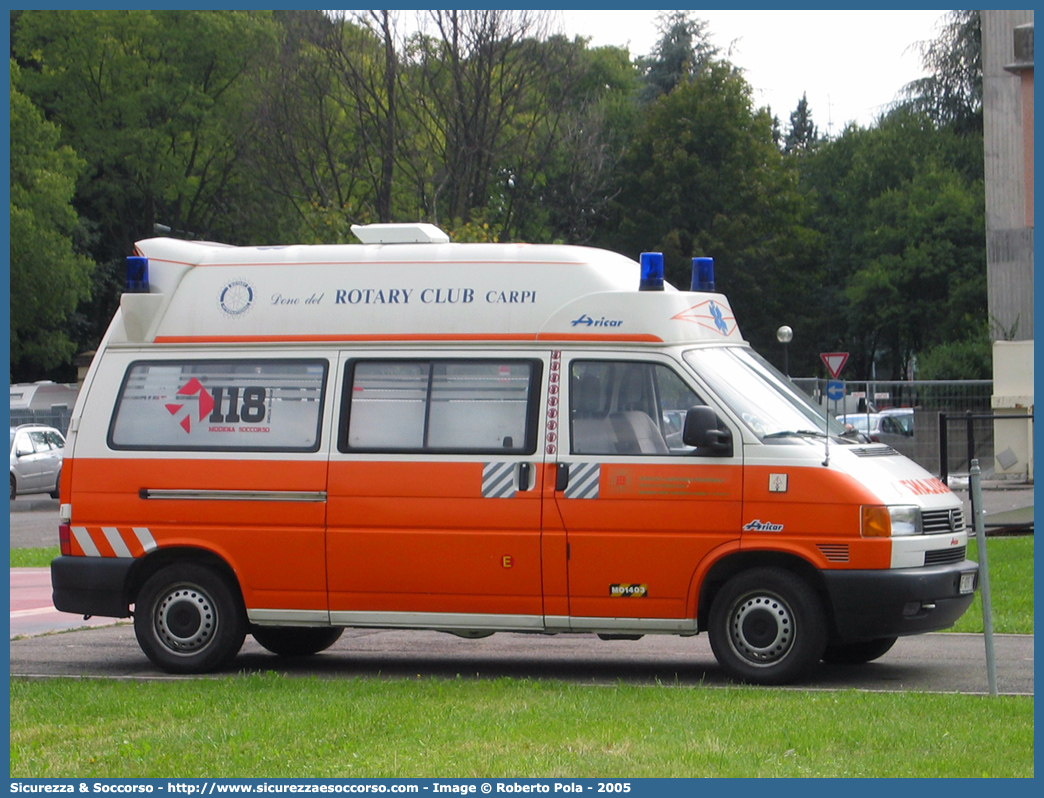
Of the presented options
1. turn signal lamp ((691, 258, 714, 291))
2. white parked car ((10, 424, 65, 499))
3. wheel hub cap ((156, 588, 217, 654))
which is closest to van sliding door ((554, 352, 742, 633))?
turn signal lamp ((691, 258, 714, 291))

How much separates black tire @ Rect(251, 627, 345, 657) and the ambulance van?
0.61 metres

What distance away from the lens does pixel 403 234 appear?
10.3m

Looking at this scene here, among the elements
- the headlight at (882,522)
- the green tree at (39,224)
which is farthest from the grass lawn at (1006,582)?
the green tree at (39,224)

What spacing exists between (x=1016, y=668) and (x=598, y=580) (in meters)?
2.89

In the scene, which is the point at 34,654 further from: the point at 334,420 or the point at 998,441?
the point at 998,441

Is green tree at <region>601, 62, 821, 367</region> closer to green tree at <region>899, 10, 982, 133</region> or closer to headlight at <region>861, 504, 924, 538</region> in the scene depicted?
green tree at <region>899, 10, 982, 133</region>

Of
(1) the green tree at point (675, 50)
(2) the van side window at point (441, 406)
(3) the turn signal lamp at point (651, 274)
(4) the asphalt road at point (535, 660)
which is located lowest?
(4) the asphalt road at point (535, 660)

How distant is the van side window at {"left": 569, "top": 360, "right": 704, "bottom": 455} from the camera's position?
30.8 ft

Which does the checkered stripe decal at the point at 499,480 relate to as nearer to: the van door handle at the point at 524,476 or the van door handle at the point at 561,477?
the van door handle at the point at 524,476

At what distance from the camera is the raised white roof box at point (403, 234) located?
33.6ft

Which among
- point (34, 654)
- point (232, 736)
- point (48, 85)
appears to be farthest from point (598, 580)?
point (48, 85)

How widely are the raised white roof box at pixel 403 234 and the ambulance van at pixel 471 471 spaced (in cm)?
2

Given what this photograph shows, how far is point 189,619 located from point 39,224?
4135cm

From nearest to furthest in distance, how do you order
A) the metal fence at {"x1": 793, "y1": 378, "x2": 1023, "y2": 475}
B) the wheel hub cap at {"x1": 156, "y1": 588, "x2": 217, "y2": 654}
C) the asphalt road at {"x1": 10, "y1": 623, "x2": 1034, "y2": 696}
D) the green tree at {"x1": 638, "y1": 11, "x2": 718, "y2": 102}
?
the asphalt road at {"x1": 10, "y1": 623, "x2": 1034, "y2": 696}, the wheel hub cap at {"x1": 156, "y1": 588, "x2": 217, "y2": 654}, the metal fence at {"x1": 793, "y1": 378, "x2": 1023, "y2": 475}, the green tree at {"x1": 638, "y1": 11, "x2": 718, "y2": 102}
